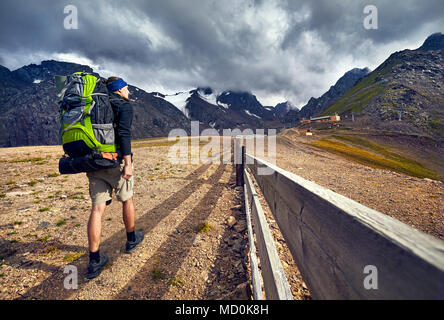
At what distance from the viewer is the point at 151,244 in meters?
3.67

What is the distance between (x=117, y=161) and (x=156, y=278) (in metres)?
2.04

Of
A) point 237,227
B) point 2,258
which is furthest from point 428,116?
point 2,258

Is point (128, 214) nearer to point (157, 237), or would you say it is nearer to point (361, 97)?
point (157, 237)

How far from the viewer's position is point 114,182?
3.04 meters

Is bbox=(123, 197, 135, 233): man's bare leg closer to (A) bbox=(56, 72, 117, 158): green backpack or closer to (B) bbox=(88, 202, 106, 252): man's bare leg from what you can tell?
(B) bbox=(88, 202, 106, 252): man's bare leg

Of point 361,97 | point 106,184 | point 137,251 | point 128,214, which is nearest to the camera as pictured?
point 106,184

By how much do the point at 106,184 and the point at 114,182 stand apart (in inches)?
5.0

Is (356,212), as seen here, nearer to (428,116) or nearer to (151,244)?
(151,244)

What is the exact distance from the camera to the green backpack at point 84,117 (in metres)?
2.61

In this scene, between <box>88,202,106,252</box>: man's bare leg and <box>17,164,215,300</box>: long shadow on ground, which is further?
<box>88,202,106,252</box>: man's bare leg

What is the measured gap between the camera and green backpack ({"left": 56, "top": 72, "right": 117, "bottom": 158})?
261cm

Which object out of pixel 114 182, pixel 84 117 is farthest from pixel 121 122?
pixel 114 182

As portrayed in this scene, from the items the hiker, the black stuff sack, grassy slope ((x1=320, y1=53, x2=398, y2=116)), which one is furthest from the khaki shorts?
grassy slope ((x1=320, y1=53, x2=398, y2=116))
